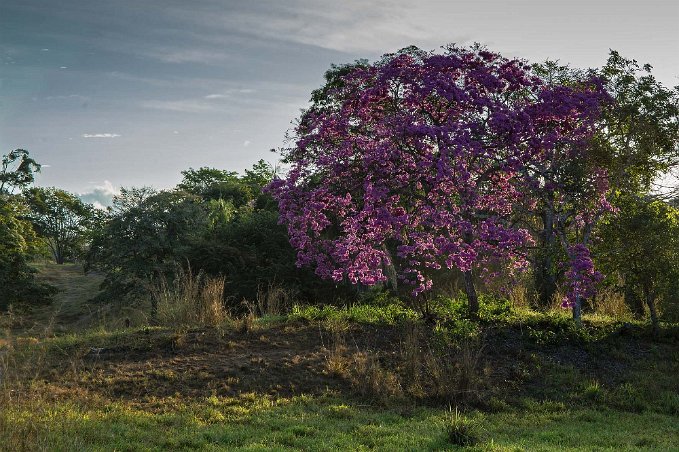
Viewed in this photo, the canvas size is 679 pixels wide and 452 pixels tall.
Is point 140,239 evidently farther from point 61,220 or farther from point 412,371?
point 61,220

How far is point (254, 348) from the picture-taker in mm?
9734

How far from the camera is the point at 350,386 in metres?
8.20

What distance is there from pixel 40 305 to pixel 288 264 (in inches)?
627

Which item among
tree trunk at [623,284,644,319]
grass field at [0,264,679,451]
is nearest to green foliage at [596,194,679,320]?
grass field at [0,264,679,451]

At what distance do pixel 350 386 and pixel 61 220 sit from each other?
50.8m

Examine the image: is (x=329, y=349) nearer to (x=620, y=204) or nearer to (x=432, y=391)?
(x=432, y=391)

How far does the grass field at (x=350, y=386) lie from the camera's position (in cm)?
602

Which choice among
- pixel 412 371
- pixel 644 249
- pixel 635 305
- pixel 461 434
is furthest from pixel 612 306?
pixel 461 434

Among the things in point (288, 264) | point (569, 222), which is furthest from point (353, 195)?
point (288, 264)

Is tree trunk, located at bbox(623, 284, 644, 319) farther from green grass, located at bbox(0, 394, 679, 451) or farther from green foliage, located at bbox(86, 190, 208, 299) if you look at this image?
green foliage, located at bbox(86, 190, 208, 299)

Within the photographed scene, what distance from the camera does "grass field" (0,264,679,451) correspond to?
237 inches

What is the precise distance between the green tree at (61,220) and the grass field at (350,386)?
43162 millimetres

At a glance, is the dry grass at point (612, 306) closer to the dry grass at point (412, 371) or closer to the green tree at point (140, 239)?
the dry grass at point (412, 371)

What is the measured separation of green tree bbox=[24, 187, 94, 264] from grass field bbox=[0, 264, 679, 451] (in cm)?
4316
